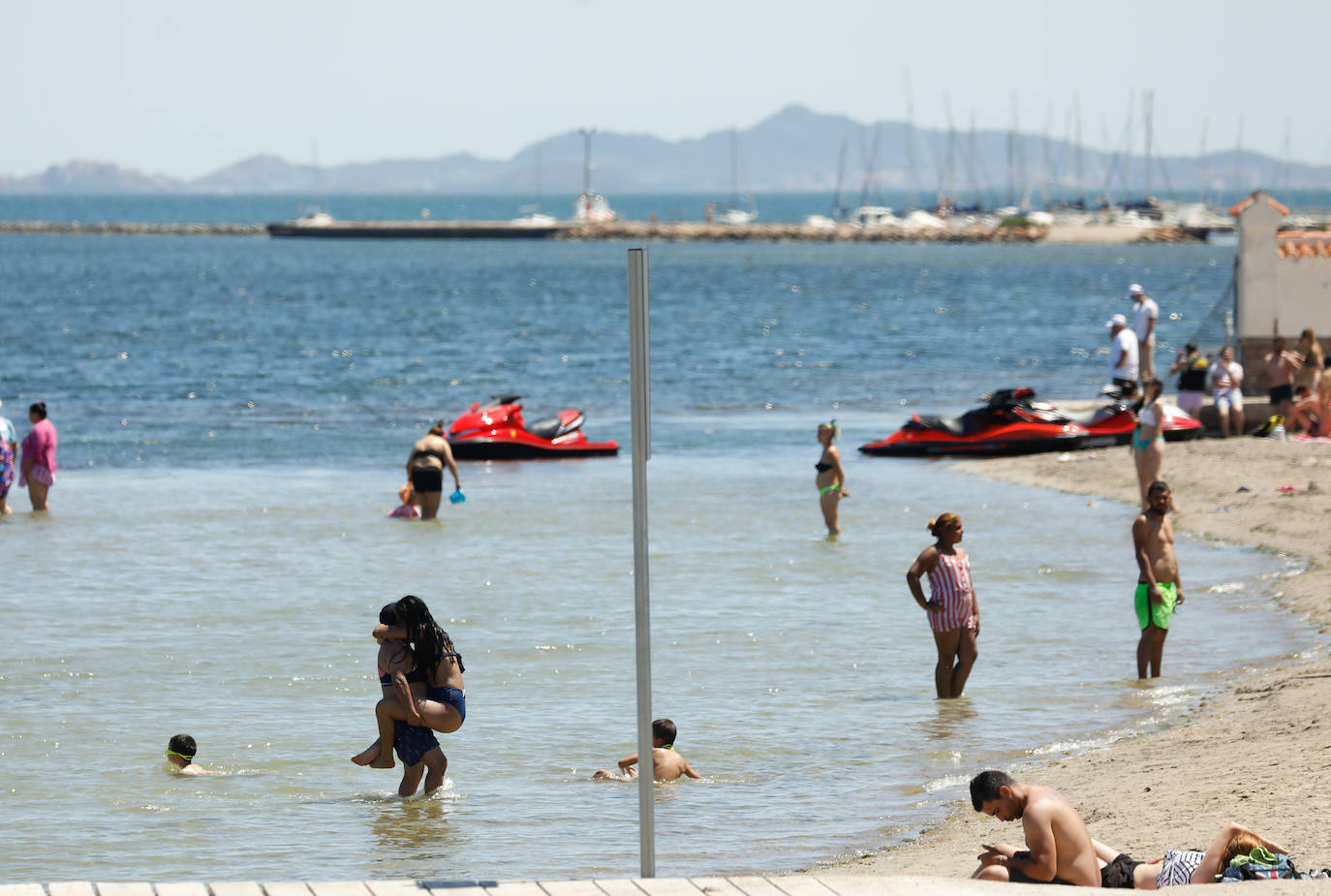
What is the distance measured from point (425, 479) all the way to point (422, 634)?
11639 millimetres

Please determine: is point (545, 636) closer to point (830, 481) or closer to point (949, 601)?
point (949, 601)

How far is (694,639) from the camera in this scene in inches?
588

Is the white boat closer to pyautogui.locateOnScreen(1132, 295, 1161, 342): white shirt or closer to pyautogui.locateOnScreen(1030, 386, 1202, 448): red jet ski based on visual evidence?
pyautogui.locateOnScreen(1030, 386, 1202, 448): red jet ski

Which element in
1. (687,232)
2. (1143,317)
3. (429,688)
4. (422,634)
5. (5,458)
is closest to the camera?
(422,634)

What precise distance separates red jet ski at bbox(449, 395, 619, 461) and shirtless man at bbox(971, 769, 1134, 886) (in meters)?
20.3

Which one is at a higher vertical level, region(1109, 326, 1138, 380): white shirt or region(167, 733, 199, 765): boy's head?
region(1109, 326, 1138, 380): white shirt

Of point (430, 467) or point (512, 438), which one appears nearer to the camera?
point (430, 467)

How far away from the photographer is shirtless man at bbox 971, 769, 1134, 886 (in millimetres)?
7426

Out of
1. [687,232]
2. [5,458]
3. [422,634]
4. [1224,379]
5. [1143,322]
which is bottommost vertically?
[5,458]

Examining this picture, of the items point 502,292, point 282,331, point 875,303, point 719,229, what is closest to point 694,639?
point 282,331

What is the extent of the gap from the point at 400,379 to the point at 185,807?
3580 centimetres

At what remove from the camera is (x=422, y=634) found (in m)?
9.57

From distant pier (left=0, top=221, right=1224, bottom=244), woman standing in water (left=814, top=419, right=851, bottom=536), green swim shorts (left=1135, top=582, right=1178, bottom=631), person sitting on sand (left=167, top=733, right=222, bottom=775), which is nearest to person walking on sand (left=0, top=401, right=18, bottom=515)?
woman standing in water (left=814, top=419, right=851, bottom=536)

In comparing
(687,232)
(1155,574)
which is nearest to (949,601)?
(1155,574)
